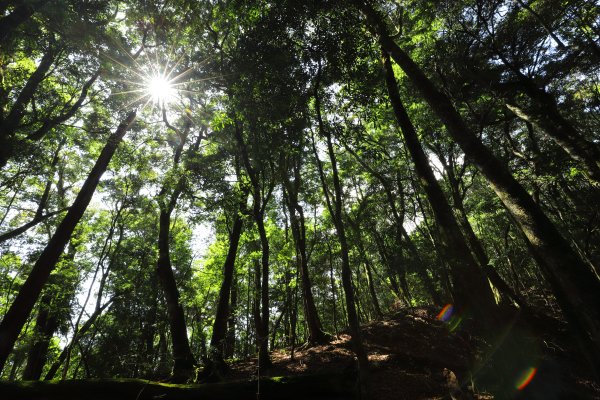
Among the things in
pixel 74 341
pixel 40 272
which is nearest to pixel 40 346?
pixel 74 341

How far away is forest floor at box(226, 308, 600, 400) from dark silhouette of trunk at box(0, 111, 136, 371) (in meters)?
6.79

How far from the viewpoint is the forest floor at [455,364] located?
541 centimetres

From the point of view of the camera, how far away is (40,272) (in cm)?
905

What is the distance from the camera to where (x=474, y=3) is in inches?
410

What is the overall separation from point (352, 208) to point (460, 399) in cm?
1700

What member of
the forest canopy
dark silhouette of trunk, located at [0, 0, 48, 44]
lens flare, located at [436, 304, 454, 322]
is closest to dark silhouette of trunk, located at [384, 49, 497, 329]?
the forest canopy

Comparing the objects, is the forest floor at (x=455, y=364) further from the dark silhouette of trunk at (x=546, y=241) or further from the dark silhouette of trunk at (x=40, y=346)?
the dark silhouette of trunk at (x=40, y=346)

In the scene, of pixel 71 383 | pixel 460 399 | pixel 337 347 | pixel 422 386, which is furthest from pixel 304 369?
pixel 71 383

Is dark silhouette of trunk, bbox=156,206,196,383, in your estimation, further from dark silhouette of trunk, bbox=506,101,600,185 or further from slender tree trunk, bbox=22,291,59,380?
dark silhouette of trunk, bbox=506,101,600,185

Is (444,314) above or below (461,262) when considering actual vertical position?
above

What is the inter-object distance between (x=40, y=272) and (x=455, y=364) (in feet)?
47.2

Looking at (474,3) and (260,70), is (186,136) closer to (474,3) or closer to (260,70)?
(260,70)

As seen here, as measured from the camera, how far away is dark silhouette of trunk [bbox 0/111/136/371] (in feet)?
26.6

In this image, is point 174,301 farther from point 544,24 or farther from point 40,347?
point 544,24
